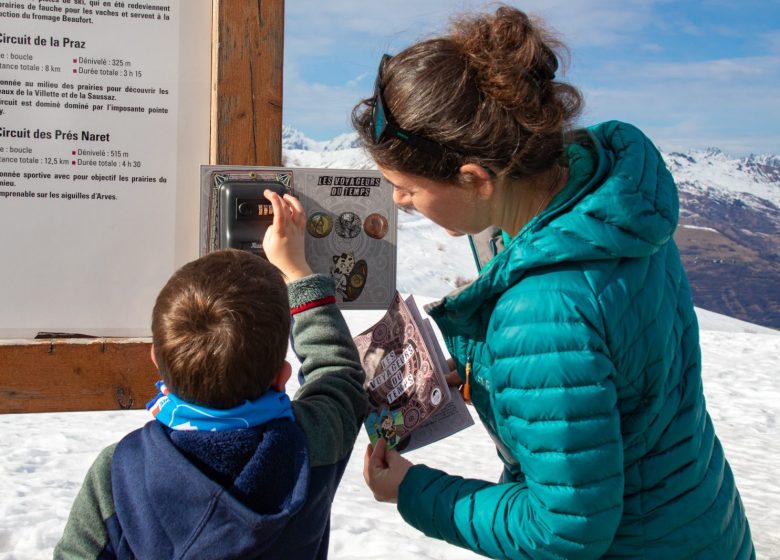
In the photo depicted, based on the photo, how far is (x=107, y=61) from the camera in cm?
229

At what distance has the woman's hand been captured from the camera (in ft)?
5.79

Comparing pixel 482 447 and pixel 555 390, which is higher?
pixel 555 390

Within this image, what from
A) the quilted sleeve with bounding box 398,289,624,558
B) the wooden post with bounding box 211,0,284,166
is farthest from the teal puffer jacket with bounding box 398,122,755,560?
the wooden post with bounding box 211,0,284,166

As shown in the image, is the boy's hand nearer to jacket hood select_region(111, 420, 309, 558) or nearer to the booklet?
the booklet

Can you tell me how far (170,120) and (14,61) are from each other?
42 cm

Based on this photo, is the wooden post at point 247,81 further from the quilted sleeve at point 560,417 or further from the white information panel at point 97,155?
the quilted sleeve at point 560,417

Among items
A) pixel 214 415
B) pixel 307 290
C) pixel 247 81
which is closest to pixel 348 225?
pixel 307 290

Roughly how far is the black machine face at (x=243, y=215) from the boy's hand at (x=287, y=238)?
3cm

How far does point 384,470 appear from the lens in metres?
1.79

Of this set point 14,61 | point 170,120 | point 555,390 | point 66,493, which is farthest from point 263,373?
point 66,493

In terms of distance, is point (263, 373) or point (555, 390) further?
point (263, 373)

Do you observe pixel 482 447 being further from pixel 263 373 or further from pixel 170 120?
pixel 263 373

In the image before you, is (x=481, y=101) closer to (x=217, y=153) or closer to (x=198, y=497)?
(x=198, y=497)

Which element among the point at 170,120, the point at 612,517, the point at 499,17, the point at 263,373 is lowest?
the point at 612,517
